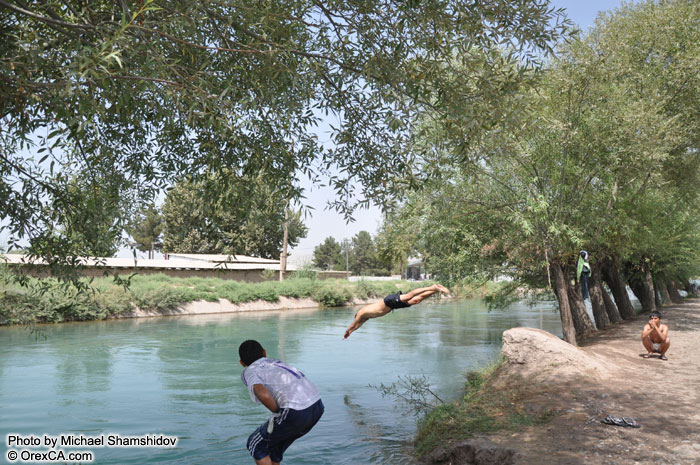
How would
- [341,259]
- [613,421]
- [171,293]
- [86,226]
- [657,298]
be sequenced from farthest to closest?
1. [341,259]
2. [171,293]
3. [657,298]
4. [613,421]
5. [86,226]

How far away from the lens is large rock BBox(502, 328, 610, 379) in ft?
39.6

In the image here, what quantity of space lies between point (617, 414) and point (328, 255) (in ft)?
365

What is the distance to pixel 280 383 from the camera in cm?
576

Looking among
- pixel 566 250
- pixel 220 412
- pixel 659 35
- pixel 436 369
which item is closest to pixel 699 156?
pixel 659 35

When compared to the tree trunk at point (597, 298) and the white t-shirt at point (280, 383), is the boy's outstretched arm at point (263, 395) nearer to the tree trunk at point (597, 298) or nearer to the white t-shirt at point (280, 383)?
the white t-shirt at point (280, 383)

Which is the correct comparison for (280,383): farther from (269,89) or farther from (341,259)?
(341,259)

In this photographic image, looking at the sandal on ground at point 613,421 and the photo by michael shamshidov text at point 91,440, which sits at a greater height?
the sandal on ground at point 613,421

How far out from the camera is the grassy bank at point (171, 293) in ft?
96.6

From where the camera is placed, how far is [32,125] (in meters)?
7.36

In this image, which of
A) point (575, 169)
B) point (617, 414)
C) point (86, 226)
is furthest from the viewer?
point (575, 169)

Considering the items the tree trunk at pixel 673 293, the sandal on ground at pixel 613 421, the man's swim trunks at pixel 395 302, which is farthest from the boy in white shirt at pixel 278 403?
the tree trunk at pixel 673 293

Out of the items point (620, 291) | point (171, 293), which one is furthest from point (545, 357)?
point (171, 293)

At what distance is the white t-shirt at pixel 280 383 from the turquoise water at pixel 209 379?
4105 millimetres

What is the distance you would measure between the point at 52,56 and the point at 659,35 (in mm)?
19019
